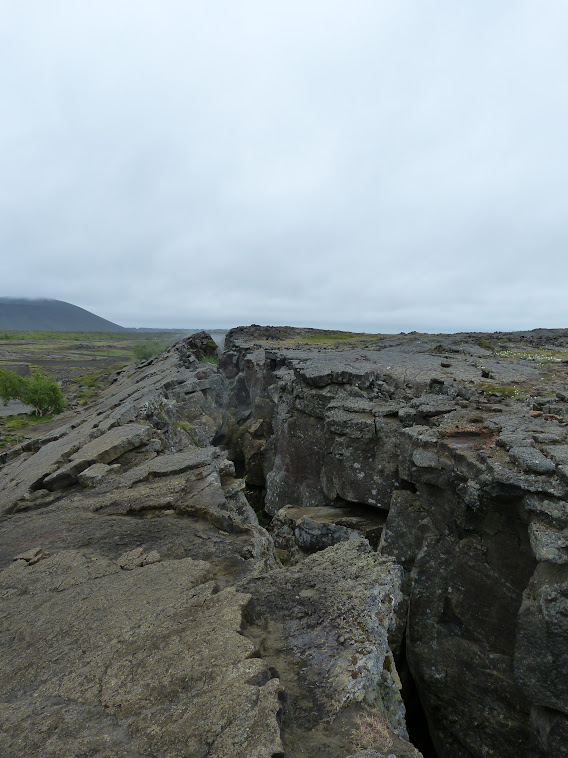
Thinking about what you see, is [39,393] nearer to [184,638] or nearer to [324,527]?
[324,527]

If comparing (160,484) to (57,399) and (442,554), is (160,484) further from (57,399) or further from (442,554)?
(57,399)

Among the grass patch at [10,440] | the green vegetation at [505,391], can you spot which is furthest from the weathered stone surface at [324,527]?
the grass patch at [10,440]

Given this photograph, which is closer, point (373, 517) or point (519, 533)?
point (519, 533)

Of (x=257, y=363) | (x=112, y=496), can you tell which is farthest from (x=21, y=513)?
(x=257, y=363)

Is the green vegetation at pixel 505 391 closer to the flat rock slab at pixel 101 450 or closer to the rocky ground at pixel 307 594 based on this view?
the rocky ground at pixel 307 594

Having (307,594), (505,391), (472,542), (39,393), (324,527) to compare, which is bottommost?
(39,393)

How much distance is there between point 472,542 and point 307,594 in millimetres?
4564

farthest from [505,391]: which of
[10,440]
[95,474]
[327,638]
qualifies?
[10,440]

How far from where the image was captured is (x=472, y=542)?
8219 mm

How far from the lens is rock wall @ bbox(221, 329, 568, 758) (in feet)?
21.4

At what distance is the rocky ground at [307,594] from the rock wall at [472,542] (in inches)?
1.6

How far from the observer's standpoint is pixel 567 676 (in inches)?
245

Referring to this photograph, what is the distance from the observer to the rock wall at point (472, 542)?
6535mm

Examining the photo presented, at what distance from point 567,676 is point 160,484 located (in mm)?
8363
